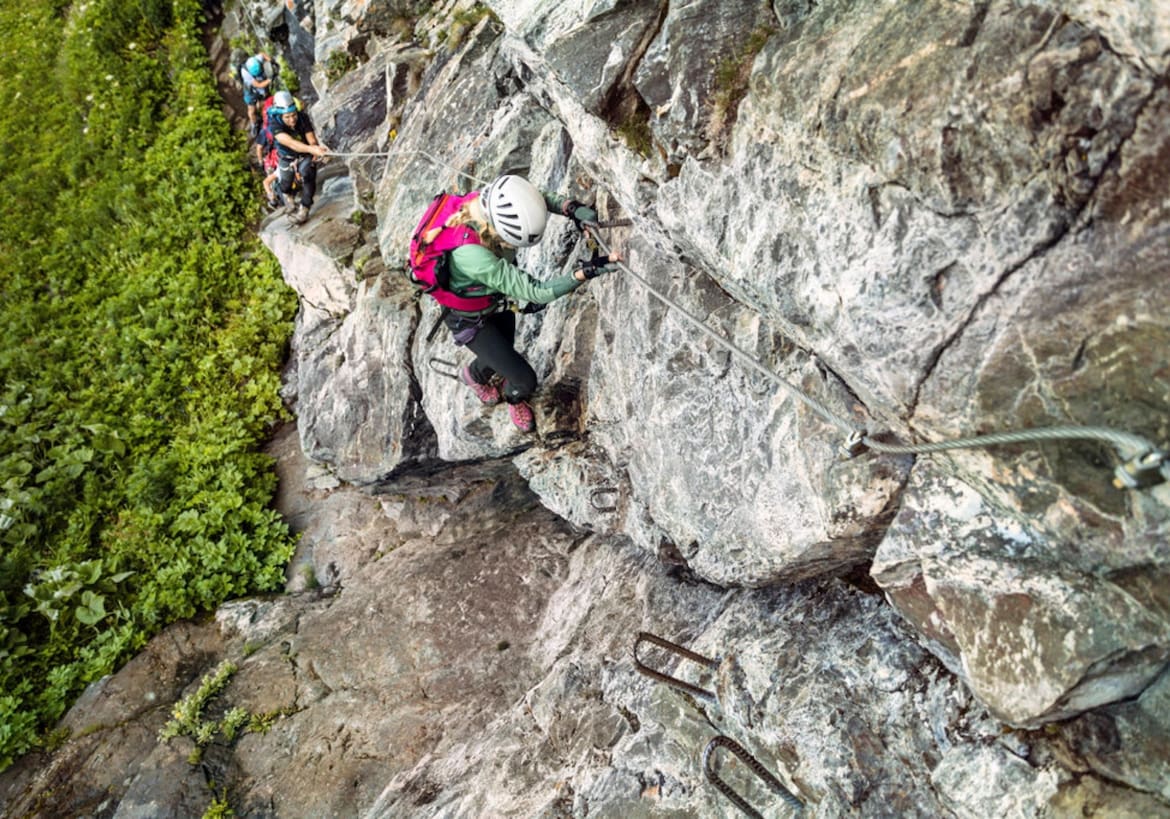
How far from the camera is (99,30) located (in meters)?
20.5

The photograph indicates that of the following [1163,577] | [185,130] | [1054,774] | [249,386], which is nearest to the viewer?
[1163,577]

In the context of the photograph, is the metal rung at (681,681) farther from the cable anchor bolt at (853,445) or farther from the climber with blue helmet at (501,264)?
the climber with blue helmet at (501,264)

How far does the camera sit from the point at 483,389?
8.88m

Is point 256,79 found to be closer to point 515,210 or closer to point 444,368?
point 444,368

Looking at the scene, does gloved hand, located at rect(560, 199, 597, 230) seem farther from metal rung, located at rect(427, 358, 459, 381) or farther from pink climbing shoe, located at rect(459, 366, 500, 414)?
metal rung, located at rect(427, 358, 459, 381)

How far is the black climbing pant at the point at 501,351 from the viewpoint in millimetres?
8091

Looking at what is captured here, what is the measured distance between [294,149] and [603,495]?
9.42 meters

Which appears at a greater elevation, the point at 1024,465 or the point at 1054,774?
the point at 1024,465

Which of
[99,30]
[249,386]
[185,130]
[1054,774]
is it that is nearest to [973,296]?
[1054,774]

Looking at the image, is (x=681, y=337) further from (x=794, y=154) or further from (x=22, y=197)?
(x=22, y=197)

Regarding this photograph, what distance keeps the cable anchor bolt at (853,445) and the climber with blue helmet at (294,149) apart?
1107 centimetres

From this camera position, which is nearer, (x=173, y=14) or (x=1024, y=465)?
(x=1024, y=465)

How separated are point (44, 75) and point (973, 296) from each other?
84.3ft

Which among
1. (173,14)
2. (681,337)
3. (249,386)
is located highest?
(173,14)
